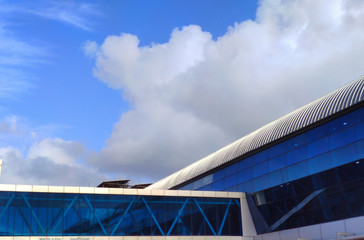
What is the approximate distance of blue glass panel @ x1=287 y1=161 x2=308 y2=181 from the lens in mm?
42656

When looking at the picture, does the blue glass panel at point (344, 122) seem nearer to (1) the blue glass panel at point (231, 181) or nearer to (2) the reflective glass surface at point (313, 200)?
(2) the reflective glass surface at point (313, 200)

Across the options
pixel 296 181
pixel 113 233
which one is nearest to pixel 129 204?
pixel 113 233

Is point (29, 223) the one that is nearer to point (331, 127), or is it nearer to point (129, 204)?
point (129, 204)

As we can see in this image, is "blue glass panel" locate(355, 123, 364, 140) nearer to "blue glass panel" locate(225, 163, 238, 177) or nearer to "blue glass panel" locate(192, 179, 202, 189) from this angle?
"blue glass panel" locate(225, 163, 238, 177)


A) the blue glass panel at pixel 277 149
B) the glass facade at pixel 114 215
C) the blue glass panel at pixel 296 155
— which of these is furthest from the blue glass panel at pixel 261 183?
the blue glass panel at pixel 296 155

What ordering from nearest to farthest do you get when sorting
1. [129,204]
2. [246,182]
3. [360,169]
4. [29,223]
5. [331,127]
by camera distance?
1. [360,169]
2. [331,127]
3. [29,223]
4. [129,204]
5. [246,182]

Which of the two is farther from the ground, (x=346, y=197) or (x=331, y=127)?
(x=331, y=127)

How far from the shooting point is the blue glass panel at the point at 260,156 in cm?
4797

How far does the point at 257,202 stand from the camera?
49.0 metres

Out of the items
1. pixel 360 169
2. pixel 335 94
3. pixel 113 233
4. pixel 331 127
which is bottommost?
pixel 113 233

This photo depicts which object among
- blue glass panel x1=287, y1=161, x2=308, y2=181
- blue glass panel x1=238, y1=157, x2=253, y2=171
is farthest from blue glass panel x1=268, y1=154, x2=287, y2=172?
blue glass panel x1=238, y1=157, x2=253, y2=171

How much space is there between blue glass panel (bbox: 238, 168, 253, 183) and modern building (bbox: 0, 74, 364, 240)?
0.10m

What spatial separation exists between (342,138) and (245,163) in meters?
14.1

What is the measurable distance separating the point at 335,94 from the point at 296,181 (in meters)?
8.22
